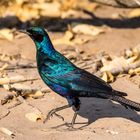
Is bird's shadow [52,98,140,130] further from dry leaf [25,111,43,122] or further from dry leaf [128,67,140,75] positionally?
dry leaf [128,67,140,75]

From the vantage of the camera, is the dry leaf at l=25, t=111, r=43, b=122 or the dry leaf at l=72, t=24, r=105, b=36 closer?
the dry leaf at l=25, t=111, r=43, b=122

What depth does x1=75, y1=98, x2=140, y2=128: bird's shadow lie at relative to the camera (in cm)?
681

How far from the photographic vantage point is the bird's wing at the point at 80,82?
634cm

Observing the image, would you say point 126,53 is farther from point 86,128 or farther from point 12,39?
point 86,128

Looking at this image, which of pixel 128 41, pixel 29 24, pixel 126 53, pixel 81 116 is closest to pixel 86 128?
pixel 81 116

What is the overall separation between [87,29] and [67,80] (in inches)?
127

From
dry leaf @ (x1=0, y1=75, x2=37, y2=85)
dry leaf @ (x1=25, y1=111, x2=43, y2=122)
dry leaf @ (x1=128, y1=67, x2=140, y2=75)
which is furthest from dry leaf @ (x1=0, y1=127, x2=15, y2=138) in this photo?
dry leaf @ (x1=128, y1=67, x2=140, y2=75)

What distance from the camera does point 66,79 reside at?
641 cm

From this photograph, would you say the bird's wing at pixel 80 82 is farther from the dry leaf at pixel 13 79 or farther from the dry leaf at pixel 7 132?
the dry leaf at pixel 13 79

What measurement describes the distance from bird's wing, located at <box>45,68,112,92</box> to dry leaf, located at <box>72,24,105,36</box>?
304 cm

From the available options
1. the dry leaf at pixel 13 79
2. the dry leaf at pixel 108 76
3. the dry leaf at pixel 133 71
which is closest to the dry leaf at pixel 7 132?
the dry leaf at pixel 13 79

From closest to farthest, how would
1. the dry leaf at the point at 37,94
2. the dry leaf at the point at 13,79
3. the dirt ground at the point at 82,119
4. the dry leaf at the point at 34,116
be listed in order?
the dirt ground at the point at 82,119
the dry leaf at the point at 34,116
the dry leaf at the point at 37,94
the dry leaf at the point at 13,79

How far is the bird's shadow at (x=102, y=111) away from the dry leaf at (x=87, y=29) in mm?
2331

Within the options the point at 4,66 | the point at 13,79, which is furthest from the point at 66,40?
the point at 13,79
